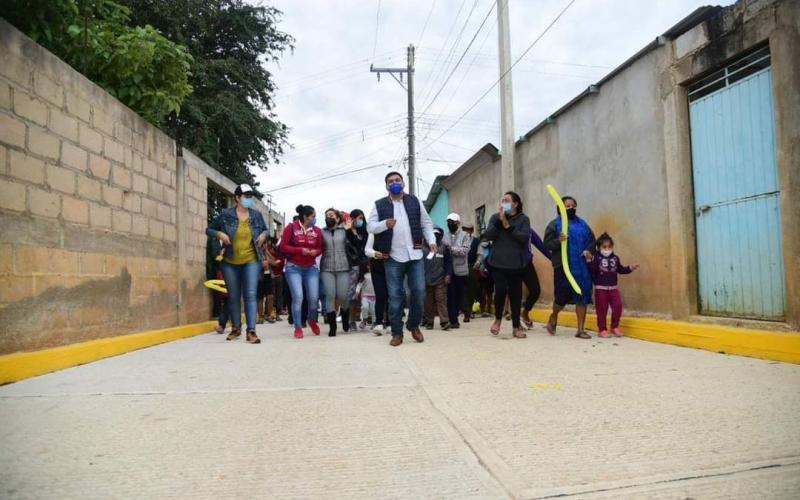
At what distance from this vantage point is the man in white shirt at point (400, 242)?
6.35 metres

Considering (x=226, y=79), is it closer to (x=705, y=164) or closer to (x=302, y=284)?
(x=302, y=284)

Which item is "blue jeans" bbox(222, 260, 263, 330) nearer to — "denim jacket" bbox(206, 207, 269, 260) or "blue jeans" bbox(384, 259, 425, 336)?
"denim jacket" bbox(206, 207, 269, 260)

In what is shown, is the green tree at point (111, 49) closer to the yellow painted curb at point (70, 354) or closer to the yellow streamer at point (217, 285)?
the yellow streamer at point (217, 285)

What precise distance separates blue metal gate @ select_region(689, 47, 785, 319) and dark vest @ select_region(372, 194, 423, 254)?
3000mm

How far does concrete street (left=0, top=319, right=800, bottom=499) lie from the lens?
217cm

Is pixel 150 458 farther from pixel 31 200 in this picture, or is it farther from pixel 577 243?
pixel 577 243

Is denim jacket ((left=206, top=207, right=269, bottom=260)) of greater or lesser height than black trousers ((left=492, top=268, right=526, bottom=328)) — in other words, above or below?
above

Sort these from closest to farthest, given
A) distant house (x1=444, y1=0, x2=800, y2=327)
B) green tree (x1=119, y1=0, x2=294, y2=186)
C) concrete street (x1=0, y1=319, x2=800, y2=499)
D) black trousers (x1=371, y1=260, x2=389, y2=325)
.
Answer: concrete street (x1=0, y1=319, x2=800, y2=499) → distant house (x1=444, y1=0, x2=800, y2=327) → black trousers (x1=371, y1=260, x2=389, y2=325) → green tree (x1=119, y1=0, x2=294, y2=186)

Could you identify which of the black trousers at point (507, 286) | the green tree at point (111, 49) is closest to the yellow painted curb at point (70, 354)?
the green tree at point (111, 49)

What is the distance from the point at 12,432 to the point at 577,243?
5.74m

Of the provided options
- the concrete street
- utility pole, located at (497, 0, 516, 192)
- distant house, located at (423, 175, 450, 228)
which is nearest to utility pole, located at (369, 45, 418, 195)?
distant house, located at (423, 175, 450, 228)

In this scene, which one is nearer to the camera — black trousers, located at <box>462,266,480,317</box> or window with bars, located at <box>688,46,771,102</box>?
window with bars, located at <box>688,46,771,102</box>

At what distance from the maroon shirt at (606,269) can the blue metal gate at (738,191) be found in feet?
2.82

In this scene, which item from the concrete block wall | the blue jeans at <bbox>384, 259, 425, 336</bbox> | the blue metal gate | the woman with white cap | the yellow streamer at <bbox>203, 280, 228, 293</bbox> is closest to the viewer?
the concrete block wall
